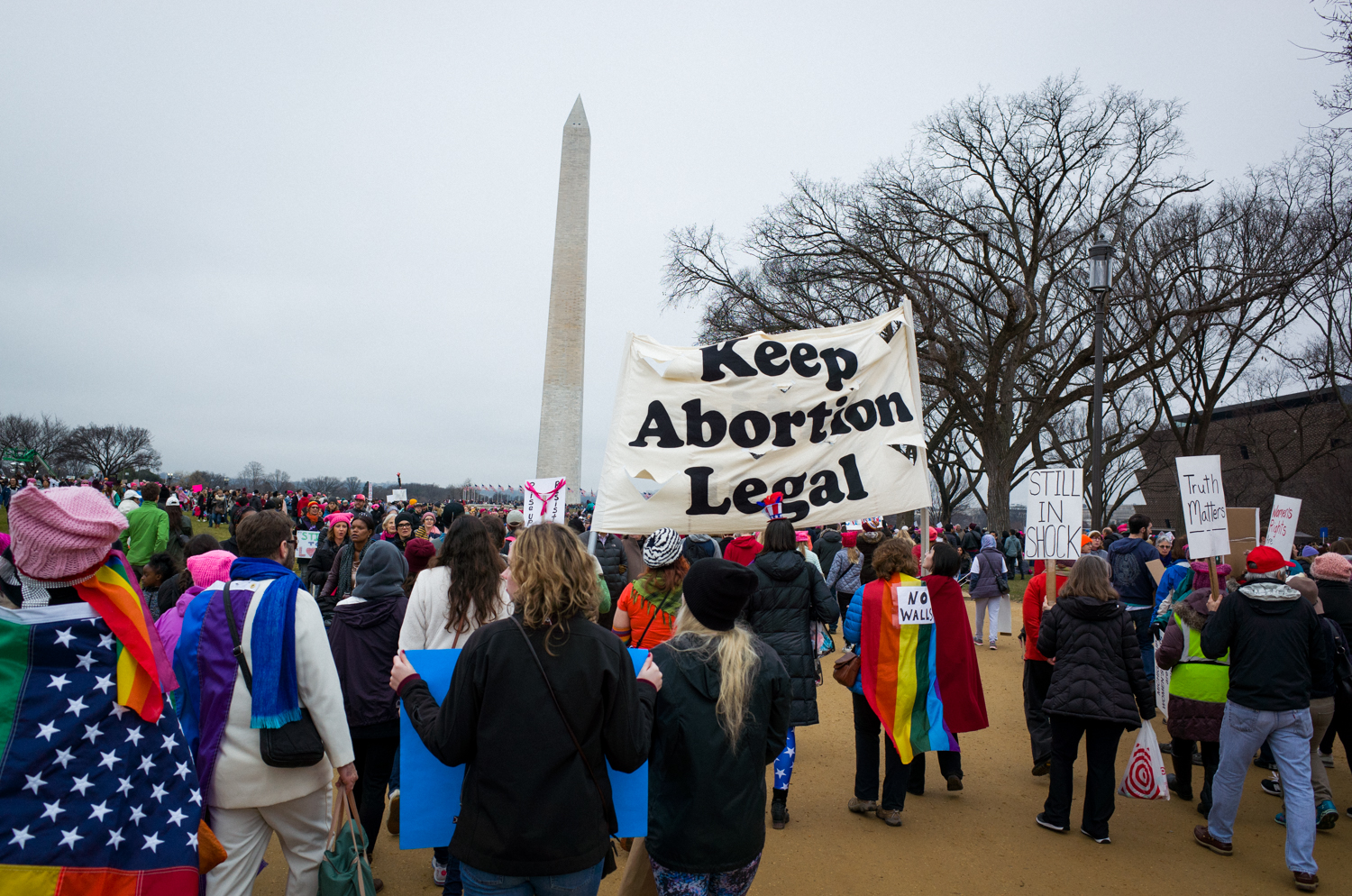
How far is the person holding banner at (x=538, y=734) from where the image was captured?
7.91 feet

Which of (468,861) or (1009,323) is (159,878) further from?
(1009,323)

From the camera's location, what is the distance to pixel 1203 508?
631cm

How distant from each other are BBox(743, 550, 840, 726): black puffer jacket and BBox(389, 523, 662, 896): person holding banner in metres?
2.92

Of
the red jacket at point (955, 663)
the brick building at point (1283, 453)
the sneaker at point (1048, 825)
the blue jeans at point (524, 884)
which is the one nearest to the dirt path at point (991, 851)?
the sneaker at point (1048, 825)

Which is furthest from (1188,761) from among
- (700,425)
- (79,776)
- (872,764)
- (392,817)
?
(79,776)

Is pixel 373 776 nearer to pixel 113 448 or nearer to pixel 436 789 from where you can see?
pixel 436 789

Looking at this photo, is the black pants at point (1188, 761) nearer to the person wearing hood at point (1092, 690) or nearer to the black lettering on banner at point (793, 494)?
the person wearing hood at point (1092, 690)

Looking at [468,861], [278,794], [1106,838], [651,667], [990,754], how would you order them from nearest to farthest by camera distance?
[468,861], [651,667], [278,794], [1106,838], [990,754]

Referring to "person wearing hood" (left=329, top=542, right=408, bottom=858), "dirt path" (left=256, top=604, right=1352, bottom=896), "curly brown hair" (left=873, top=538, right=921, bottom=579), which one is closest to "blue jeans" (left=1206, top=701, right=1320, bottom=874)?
"dirt path" (left=256, top=604, right=1352, bottom=896)

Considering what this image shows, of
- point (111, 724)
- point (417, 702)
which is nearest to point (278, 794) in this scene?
point (111, 724)

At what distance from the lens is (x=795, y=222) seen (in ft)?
78.4

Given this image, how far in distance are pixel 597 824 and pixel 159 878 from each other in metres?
1.41

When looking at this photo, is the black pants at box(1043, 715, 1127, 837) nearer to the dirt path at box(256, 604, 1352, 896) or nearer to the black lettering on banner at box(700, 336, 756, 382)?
the dirt path at box(256, 604, 1352, 896)

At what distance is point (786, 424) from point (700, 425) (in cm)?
60
